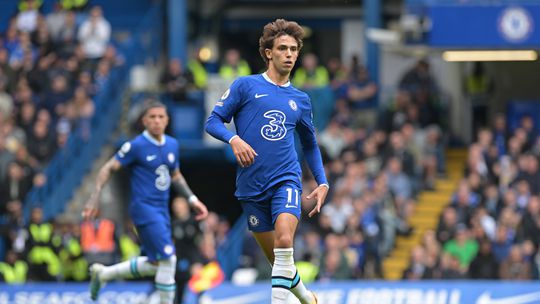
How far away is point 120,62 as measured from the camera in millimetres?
28609

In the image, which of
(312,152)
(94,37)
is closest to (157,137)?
(312,152)

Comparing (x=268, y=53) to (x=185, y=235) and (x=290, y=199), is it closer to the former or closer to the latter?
(x=290, y=199)

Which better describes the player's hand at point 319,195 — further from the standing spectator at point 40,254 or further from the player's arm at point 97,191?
the standing spectator at point 40,254

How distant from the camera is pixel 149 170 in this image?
16.4 m

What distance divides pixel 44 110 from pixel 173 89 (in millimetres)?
2202

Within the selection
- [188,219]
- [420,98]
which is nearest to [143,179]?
[188,219]

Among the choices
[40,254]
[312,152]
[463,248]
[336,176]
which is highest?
[312,152]

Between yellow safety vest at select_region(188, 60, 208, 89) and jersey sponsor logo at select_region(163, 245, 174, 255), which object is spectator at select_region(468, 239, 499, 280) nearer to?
jersey sponsor logo at select_region(163, 245, 174, 255)

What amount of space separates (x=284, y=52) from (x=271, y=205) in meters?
1.27

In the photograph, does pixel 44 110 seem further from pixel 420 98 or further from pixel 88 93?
pixel 420 98

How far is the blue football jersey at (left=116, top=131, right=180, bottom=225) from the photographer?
53.7 ft

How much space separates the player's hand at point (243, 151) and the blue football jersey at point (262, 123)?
0.45 meters

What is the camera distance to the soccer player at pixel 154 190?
16.3 m

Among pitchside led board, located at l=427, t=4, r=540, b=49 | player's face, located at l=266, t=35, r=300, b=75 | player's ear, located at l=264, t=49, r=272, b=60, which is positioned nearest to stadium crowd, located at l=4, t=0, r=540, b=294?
pitchside led board, located at l=427, t=4, r=540, b=49
